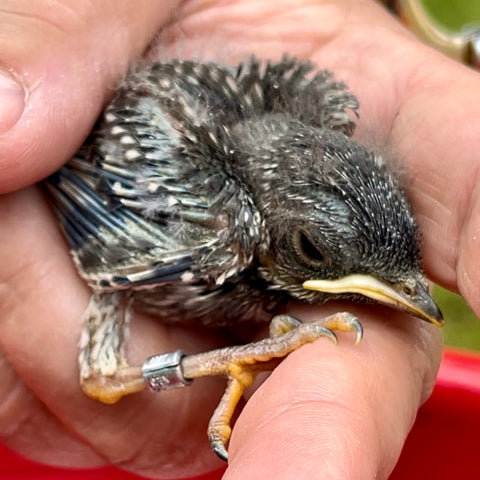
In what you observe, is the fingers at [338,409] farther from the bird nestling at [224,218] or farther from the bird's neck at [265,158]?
the bird's neck at [265,158]

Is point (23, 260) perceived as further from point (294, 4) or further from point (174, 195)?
point (294, 4)

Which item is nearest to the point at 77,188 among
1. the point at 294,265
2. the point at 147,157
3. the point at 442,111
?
the point at 147,157

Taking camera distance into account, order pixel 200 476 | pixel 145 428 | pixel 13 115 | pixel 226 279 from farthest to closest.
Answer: pixel 200 476 < pixel 145 428 < pixel 226 279 < pixel 13 115

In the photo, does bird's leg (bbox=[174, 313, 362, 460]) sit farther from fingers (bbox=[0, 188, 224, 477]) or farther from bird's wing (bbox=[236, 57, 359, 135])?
bird's wing (bbox=[236, 57, 359, 135])

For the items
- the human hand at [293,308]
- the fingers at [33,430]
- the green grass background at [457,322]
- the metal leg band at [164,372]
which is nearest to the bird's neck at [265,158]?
the human hand at [293,308]

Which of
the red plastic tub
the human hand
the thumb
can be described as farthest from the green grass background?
the thumb

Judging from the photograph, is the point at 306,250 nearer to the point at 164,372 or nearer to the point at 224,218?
the point at 224,218

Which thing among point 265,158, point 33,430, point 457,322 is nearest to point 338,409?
point 265,158
